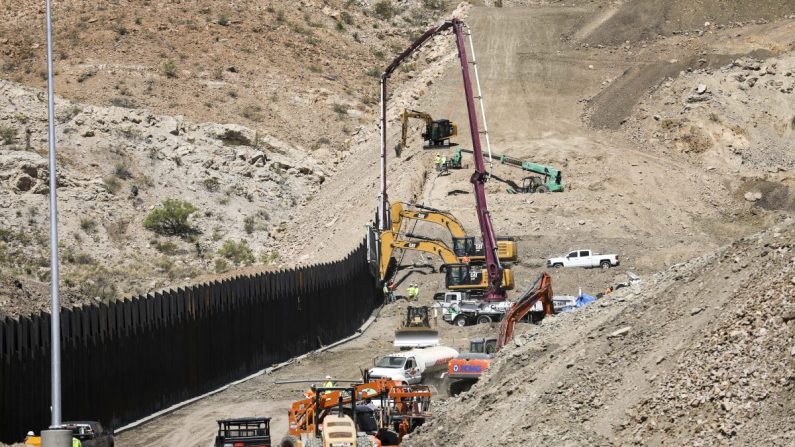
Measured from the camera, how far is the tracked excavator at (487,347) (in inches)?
1320

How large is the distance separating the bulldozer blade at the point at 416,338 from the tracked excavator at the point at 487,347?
545 centimetres

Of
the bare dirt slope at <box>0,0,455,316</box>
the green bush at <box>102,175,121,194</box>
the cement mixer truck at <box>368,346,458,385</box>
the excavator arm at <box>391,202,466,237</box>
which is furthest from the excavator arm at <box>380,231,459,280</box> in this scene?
the green bush at <box>102,175,121,194</box>

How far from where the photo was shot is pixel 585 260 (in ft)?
189

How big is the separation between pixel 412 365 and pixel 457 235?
21.5 m

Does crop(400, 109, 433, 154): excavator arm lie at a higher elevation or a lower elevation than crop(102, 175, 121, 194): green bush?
higher

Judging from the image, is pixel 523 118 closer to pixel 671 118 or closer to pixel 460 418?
pixel 671 118

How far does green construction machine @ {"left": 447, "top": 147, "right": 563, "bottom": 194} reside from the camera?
219 feet

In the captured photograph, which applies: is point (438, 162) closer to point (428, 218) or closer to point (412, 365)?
point (428, 218)

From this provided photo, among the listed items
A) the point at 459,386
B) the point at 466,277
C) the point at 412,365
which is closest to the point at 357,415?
the point at 459,386

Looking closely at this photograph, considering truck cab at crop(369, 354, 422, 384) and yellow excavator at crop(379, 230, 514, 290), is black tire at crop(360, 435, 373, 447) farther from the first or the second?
yellow excavator at crop(379, 230, 514, 290)

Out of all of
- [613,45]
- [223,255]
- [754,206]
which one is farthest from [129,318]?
[613,45]

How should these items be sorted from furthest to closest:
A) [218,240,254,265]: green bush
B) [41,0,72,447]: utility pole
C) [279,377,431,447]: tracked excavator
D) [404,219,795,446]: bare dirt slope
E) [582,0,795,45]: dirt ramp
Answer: [582,0,795,45]: dirt ramp, [218,240,254,265]: green bush, [279,377,431,447]: tracked excavator, [41,0,72,447]: utility pole, [404,219,795,446]: bare dirt slope

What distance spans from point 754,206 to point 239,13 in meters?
44.3

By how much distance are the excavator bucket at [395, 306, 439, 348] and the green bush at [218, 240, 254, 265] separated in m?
20.4
